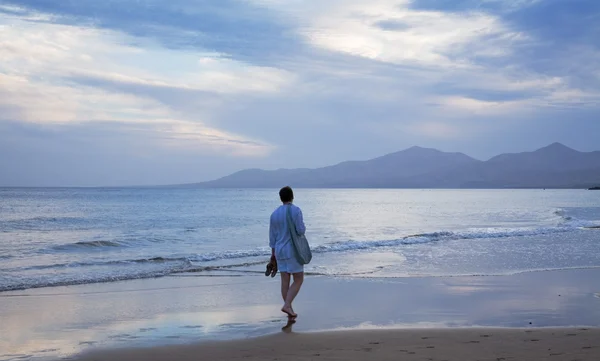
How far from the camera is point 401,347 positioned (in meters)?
7.01

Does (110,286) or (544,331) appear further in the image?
(110,286)

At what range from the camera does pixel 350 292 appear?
36.5 ft

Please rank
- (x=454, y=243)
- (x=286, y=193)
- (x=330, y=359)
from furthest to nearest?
(x=454, y=243), (x=286, y=193), (x=330, y=359)

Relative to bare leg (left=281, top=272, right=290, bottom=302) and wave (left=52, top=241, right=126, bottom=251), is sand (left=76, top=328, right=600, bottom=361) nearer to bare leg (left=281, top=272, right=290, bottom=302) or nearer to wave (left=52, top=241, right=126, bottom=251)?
bare leg (left=281, top=272, right=290, bottom=302)

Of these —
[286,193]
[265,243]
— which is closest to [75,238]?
[265,243]

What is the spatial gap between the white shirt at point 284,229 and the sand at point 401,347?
124 centimetres

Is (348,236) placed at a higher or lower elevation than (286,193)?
lower

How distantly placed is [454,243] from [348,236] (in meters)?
5.48

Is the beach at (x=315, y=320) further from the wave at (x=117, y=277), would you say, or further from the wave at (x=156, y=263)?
the wave at (x=156, y=263)

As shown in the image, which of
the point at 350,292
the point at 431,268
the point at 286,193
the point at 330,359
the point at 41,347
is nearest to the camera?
the point at 330,359

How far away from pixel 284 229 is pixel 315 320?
1391mm

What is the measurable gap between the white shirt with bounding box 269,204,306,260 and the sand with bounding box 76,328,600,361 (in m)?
1.24

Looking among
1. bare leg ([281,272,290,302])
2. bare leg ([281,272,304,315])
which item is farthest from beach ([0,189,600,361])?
bare leg ([281,272,290,302])

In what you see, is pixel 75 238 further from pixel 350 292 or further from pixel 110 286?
pixel 350 292
